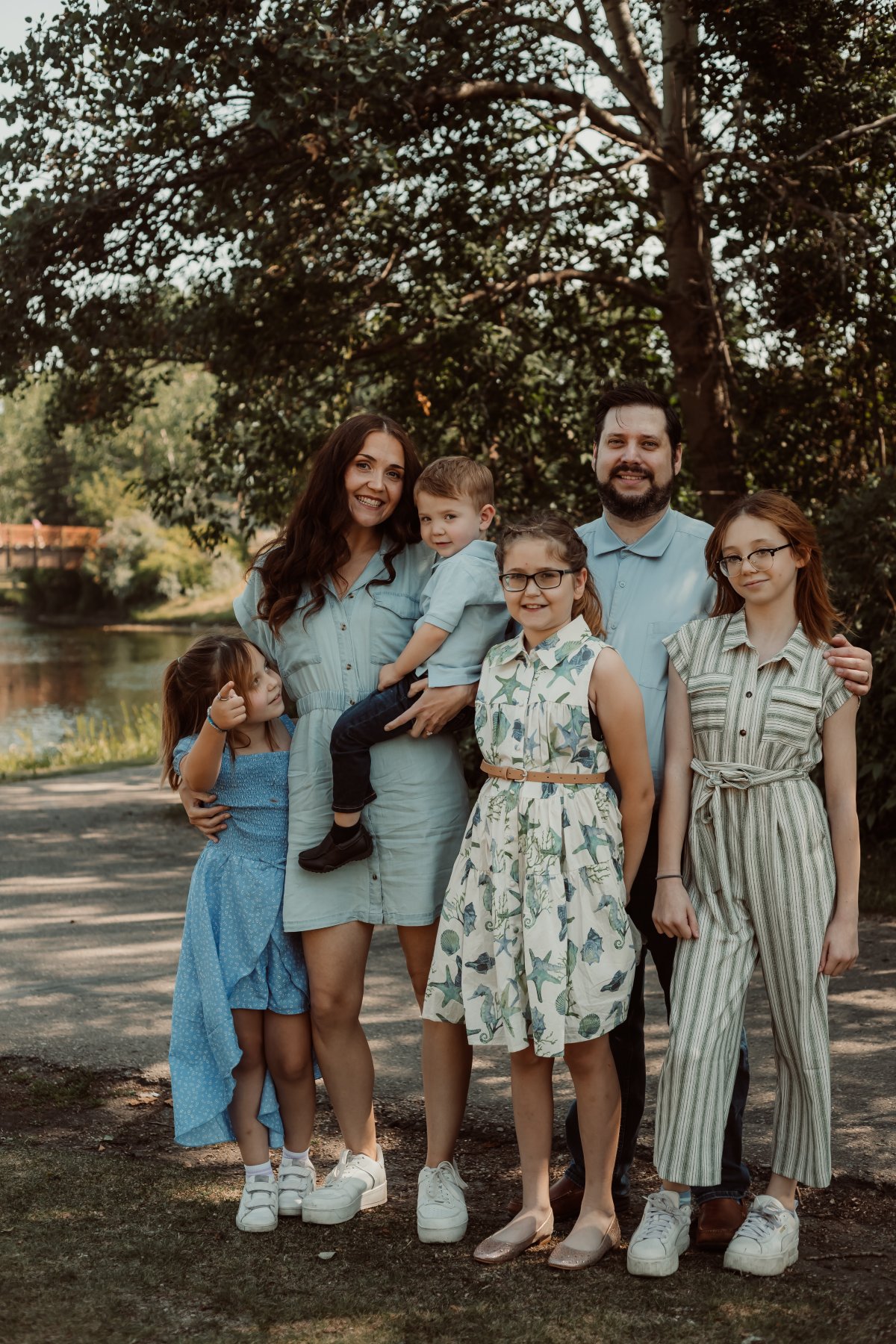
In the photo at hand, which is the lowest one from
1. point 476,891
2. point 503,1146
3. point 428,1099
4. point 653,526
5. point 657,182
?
point 503,1146

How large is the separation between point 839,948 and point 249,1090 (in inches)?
57.3

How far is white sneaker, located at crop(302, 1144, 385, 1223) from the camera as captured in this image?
3.11m

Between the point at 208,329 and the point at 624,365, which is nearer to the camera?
the point at 208,329

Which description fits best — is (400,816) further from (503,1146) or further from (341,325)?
(341,325)

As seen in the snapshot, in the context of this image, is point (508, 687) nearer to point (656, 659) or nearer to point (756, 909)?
point (656, 659)

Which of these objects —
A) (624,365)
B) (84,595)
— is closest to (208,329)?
(624,365)

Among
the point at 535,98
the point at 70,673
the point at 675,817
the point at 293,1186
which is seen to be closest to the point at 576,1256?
the point at 293,1186

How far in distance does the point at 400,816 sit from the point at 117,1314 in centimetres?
122

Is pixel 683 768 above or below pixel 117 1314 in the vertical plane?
above

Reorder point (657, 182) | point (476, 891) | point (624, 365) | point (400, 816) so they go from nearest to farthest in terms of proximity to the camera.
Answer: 1. point (476, 891)
2. point (400, 816)
3. point (657, 182)
4. point (624, 365)

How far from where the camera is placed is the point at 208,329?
8.30 metres

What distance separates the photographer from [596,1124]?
294cm

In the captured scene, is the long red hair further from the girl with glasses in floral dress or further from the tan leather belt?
the tan leather belt

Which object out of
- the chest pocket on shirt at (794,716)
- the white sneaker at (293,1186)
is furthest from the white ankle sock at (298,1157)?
the chest pocket on shirt at (794,716)
